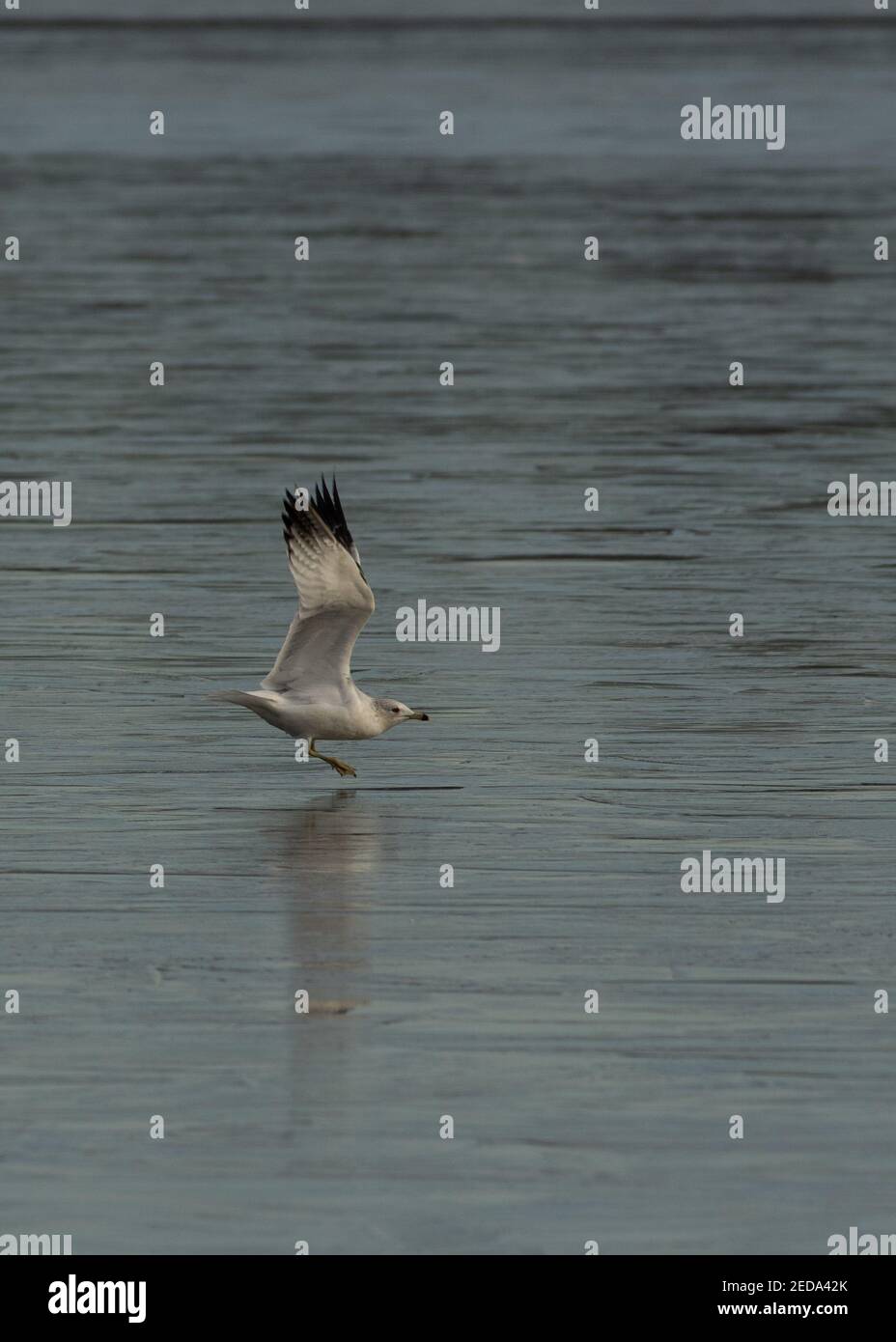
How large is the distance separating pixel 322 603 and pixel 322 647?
10.6 inches

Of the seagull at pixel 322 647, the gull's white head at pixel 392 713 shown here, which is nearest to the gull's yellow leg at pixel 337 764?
Result: the seagull at pixel 322 647

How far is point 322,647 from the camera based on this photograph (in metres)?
13.3

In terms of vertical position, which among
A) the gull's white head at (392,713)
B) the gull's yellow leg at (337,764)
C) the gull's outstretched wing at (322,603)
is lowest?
the gull's yellow leg at (337,764)

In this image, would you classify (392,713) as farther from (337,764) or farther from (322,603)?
(322,603)

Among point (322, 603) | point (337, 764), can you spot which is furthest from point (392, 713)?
point (322, 603)

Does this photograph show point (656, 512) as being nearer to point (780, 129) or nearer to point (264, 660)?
point (264, 660)

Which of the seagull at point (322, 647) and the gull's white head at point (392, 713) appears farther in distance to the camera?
the gull's white head at point (392, 713)

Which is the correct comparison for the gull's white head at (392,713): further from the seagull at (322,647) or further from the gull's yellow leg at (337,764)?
the gull's yellow leg at (337,764)

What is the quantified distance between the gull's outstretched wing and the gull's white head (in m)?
0.22

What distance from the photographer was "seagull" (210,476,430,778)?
13016 millimetres

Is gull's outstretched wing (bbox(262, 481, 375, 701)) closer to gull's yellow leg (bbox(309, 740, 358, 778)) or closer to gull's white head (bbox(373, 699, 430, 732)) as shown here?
gull's white head (bbox(373, 699, 430, 732))

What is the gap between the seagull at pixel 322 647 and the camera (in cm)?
1302

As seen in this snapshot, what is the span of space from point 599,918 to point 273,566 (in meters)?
7.94

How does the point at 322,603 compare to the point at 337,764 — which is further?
the point at 337,764
